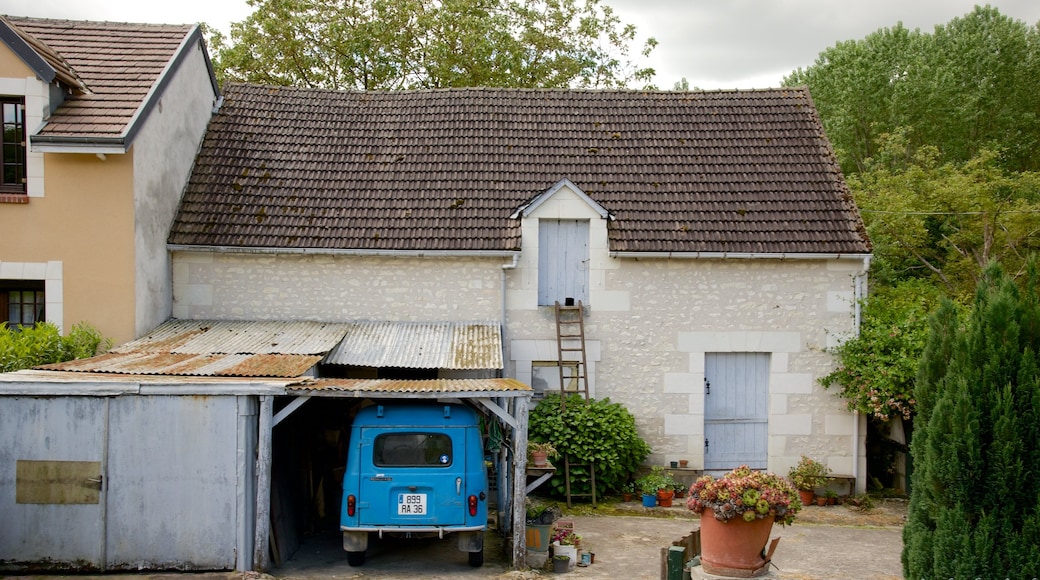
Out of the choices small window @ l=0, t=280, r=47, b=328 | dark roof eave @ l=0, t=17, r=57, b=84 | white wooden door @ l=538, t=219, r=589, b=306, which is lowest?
small window @ l=0, t=280, r=47, b=328

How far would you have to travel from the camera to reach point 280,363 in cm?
1129

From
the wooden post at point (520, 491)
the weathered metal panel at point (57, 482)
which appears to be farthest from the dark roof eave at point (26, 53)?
the wooden post at point (520, 491)

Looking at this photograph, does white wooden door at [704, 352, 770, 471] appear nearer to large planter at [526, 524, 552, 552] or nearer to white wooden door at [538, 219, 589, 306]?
white wooden door at [538, 219, 589, 306]

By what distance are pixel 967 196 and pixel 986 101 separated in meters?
10.5

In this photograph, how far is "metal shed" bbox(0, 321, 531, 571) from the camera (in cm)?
962

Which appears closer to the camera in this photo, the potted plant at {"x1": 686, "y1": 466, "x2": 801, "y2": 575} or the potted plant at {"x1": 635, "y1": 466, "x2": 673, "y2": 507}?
the potted plant at {"x1": 686, "y1": 466, "x2": 801, "y2": 575}

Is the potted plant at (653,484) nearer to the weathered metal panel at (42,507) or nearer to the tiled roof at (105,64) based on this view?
the weathered metal panel at (42,507)

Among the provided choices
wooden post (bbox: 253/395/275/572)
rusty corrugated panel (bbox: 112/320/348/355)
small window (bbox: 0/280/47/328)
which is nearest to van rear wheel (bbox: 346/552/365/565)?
wooden post (bbox: 253/395/275/572)

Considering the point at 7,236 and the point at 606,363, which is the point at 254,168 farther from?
the point at 606,363

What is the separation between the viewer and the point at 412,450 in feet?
33.8

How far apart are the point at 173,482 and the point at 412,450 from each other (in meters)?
2.54

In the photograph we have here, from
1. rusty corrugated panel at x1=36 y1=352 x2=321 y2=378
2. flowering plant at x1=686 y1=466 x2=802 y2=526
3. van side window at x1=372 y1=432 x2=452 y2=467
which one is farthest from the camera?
rusty corrugated panel at x1=36 y1=352 x2=321 y2=378

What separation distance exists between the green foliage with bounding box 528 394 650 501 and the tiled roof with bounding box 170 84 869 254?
257 cm

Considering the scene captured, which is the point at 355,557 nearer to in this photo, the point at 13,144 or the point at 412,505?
the point at 412,505
